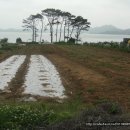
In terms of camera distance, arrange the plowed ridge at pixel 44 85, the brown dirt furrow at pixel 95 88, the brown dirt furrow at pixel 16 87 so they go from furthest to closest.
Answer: the plowed ridge at pixel 44 85
the brown dirt furrow at pixel 16 87
the brown dirt furrow at pixel 95 88

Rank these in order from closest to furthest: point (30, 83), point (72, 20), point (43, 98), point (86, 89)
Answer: point (43, 98) < point (86, 89) < point (30, 83) < point (72, 20)

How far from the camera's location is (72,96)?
11.8m

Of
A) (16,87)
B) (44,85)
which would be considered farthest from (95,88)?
(16,87)

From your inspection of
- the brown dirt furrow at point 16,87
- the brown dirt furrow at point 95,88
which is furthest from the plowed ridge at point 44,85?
the brown dirt furrow at point 95,88

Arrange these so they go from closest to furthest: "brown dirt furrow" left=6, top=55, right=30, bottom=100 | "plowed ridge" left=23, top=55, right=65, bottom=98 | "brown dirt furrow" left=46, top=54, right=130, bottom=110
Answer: "brown dirt furrow" left=46, top=54, right=130, bottom=110, "brown dirt furrow" left=6, top=55, right=30, bottom=100, "plowed ridge" left=23, top=55, right=65, bottom=98

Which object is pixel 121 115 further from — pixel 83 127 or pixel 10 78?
pixel 10 78

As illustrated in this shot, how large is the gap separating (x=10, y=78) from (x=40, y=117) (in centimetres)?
844

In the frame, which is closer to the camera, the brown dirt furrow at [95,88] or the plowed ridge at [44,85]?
the brown dirt furrow at [95,88]

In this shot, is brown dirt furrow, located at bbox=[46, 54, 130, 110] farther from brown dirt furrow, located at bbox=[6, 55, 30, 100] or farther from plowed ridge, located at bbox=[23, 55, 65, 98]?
brown dirt furrow, located at bbox=[6, 55, 30, 100]

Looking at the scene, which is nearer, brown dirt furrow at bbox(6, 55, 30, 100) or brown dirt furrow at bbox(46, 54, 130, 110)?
brown dirt furrow at bbox(46, 54, 130, 110)

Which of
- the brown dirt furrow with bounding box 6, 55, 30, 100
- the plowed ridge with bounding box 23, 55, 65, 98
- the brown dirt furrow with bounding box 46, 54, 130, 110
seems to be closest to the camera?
the brown dirt furrow with bounding box 46, 54, 130, 110

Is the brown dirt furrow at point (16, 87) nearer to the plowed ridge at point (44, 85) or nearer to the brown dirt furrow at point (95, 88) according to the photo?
the plowed ridge at point (44, 85)

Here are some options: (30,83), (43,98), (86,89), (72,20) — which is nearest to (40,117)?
(43,98)

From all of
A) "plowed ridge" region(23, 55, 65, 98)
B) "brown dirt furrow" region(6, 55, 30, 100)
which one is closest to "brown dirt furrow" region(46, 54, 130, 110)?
"plowed ridge" region(23, 55, 65, 98)
